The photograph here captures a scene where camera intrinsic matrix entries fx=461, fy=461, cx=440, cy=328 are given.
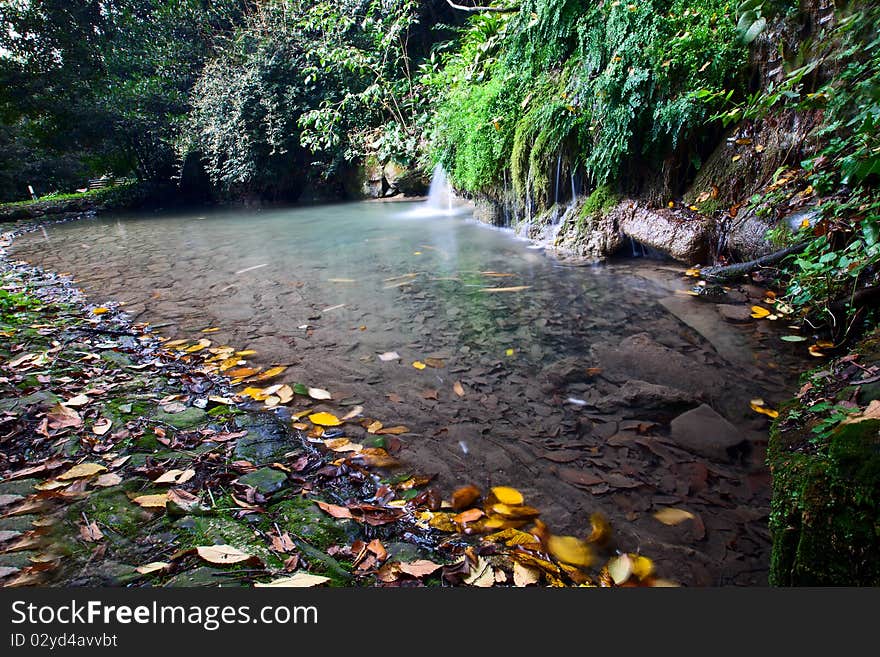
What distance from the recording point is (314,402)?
284cm

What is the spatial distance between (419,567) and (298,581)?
1.36 feet

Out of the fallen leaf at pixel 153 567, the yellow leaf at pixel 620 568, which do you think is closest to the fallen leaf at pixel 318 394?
the fallen leaf at pixel 153 567

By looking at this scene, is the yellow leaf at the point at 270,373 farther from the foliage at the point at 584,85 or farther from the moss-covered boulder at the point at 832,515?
the foliage at the point at 584,85

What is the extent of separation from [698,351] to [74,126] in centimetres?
2083

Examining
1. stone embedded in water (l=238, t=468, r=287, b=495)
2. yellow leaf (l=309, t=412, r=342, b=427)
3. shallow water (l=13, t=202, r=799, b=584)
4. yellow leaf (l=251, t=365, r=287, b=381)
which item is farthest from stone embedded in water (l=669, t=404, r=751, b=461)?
yellow leaf (l=251, t=365, r=287, b=381)

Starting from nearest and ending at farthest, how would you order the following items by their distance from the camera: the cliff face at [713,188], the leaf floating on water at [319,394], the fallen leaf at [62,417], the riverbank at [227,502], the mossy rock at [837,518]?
the mossy rock at [837,518]
the riverbank at [227,502]
the fallen leaf at [62,417]
the leaf floating on water at [319,394]
the cliff face at [713,188]

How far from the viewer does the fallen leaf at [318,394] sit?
9.44ft

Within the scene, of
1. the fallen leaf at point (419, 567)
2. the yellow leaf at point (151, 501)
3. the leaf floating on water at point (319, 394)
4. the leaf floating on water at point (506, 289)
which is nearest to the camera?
the fallen leaf at point (419, 567)

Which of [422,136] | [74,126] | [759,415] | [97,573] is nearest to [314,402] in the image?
[97,573]

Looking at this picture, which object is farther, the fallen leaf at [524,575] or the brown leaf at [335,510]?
the brown leaf at [335,510]

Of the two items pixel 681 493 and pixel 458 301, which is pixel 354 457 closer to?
pixel 681 493

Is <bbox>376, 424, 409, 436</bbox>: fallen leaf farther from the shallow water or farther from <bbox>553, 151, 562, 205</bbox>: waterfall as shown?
<bbox>553, 151, 562, 205</bbox>: waterfall

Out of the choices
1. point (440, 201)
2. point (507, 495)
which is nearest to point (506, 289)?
point (507, 495)

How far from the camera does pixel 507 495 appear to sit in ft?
6.79
